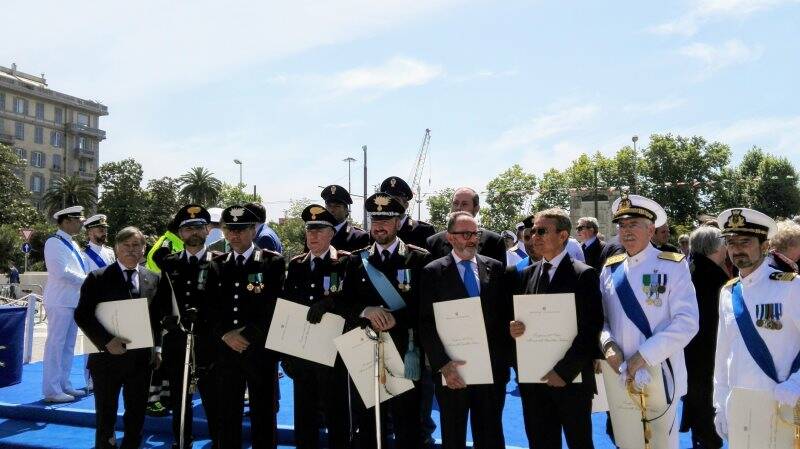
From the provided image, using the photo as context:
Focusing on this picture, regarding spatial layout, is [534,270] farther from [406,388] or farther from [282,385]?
[282,385]

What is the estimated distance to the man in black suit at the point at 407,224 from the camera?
639 centimetres

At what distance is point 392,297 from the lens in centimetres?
509

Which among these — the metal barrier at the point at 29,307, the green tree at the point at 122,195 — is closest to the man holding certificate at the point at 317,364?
the metal barrier at the point at 29,307

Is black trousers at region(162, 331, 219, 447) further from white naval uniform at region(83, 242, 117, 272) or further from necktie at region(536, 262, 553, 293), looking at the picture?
necktie at region(536, 262, 553, 293)

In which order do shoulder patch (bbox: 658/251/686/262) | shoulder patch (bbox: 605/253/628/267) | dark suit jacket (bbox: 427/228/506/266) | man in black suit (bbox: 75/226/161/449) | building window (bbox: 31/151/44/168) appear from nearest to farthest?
shoulder patch (bbox: 658/251/686/262)
shoulder patch (bbox: 605/253/628/267)
man in black suit (bbox: 75/226/161/449)
dark suit jacket (bbox: 427/228/506/266)
building window (bbox: 31/151/44/168)

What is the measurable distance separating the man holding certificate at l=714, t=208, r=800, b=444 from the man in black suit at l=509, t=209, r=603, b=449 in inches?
30.4

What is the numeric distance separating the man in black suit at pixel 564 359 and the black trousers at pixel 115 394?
3.36 metres

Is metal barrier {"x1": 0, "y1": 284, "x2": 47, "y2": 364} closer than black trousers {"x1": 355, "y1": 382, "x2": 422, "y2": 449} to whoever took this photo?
No

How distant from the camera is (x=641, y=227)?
426 cm

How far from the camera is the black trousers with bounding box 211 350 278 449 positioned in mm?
5562

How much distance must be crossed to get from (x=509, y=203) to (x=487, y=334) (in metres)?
77.8

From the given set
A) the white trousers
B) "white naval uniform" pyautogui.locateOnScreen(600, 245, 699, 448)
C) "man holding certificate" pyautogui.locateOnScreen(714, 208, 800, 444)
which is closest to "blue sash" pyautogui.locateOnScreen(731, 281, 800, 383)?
"man holding certificate" pyautogui.locateOnScreen(714, 208, 800, 444)

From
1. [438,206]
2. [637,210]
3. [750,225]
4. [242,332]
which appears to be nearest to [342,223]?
[242,332]

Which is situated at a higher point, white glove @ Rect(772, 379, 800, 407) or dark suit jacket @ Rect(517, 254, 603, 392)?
dark suit jacket @ Rect(517, 254, 603, 392)
